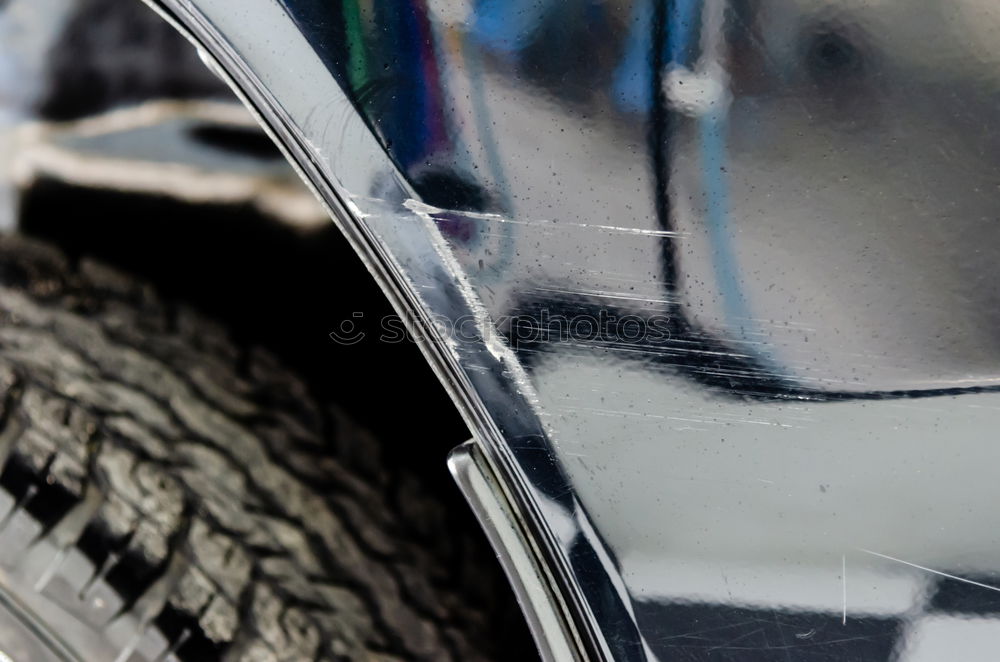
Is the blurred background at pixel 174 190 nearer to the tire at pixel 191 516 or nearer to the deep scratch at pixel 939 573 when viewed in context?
the tire at pixel 191 516

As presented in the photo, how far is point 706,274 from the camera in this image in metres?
0.64

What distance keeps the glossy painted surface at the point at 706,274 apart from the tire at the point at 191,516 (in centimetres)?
35

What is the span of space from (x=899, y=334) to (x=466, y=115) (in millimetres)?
385

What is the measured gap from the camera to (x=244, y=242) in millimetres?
1198

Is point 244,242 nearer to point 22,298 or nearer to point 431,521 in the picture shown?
point 22,298

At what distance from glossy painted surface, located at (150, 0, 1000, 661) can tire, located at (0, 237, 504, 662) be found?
0.35 meters

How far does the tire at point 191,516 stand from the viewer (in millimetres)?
863

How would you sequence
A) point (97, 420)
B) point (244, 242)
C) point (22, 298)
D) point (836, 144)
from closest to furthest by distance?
point (836, 144), point (97, 420), point (22, 298), point (244, 242)

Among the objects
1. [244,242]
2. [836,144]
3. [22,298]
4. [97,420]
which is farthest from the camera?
[244,242]

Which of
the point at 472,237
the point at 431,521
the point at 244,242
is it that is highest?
the point at 244,242

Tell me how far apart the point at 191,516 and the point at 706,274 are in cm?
64

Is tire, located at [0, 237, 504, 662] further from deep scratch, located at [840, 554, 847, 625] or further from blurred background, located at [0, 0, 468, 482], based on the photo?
deep scratch, located at [840, 554, 847, 625]

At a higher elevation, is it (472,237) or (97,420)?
(472,237)

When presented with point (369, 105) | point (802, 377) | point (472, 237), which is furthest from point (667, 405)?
point (369, 105)
